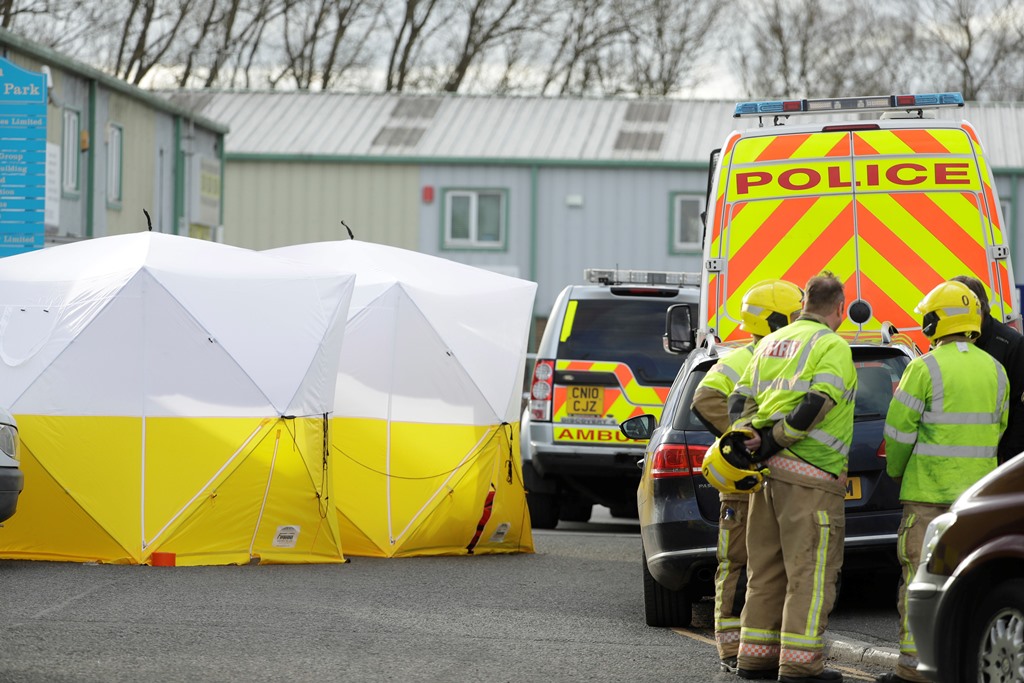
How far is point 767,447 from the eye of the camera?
7035mm

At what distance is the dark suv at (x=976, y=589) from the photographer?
5500 millimetres

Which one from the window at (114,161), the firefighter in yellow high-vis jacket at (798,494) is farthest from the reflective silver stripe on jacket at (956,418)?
the window at (114,161)

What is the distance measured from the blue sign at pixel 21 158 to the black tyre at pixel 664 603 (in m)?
10.0

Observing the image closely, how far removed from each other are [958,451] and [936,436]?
109mm

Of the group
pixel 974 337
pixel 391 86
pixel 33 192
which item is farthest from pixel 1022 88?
pixel 974 337

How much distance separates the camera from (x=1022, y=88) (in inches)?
1753

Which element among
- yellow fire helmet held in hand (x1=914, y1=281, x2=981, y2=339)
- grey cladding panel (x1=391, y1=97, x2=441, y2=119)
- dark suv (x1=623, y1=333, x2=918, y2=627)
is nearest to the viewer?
yellow fire helmet held in hand (x1=914, y1=281, x2=981, y2=339)

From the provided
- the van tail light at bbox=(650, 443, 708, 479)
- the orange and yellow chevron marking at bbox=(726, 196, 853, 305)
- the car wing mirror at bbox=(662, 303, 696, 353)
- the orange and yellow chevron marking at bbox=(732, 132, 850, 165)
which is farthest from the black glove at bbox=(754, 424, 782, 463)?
the car wing mirror at bbox=(662, 303, 696, 353)

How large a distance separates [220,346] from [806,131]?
4.23 meters

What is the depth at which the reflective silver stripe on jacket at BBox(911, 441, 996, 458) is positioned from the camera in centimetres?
707

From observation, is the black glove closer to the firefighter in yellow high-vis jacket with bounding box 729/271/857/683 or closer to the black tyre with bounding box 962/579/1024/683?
the firefighter in yellow high-vis jacket with bounding box 729/271/857/683

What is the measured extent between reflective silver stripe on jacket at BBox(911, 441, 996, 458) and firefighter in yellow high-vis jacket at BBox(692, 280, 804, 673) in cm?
84

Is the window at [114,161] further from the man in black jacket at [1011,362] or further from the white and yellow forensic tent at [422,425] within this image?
the man in black jacket at [1011,362]

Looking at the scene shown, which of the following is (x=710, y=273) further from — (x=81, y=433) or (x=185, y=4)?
(x=185, y=4)
